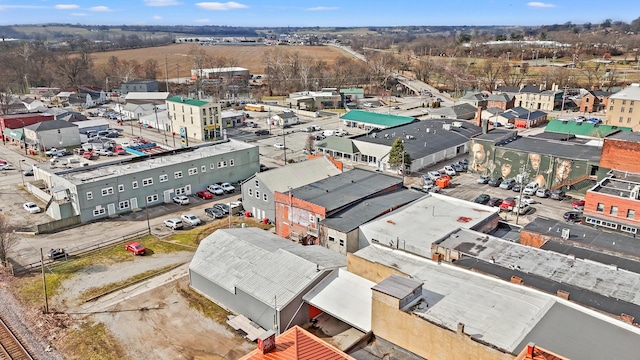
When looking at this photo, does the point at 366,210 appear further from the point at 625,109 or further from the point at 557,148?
the point at 625,109

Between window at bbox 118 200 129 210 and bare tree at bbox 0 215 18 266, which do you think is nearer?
bare tree at bbox 0 215 18 266

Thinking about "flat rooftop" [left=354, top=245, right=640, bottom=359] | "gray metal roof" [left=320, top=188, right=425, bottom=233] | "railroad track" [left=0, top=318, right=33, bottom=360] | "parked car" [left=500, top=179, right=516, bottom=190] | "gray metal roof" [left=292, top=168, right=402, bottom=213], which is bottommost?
"railroad track" [left=0, top=318, right=33, bottom=360]

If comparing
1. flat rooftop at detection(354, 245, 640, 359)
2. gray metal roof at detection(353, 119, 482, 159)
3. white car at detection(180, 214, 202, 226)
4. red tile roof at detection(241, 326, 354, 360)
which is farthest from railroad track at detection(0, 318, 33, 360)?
gray metal roof at detection(353, 119, 482, 159)

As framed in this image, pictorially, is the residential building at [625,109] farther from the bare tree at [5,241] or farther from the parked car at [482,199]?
the bare tree at [5,241]

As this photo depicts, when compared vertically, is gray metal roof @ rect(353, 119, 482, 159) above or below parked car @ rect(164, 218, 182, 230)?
above

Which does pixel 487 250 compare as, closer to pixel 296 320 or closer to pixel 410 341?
pixel 410 341

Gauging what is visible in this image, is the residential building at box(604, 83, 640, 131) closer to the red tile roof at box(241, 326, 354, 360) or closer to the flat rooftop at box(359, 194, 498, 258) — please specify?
the flat rooftop at box(359, 194, 498, 258)

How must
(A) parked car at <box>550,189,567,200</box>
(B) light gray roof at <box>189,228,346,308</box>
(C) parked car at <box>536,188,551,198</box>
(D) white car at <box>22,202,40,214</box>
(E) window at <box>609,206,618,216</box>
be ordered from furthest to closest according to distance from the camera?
(C) parked car at <box>536,188,551,198</box>, (A) parked car at <box>550,189,567,200</box>, (D) white car at <box>22,202,40,214</box>, (E) window at <box>609,206,618,216</box>, (B) light gray roof at <box>189,228,346,308</box>
